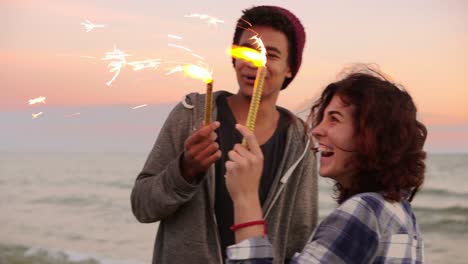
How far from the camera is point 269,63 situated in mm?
2904

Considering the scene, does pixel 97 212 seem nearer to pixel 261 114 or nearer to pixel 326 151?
pixel 261 114

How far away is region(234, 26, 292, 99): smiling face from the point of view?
2.89m

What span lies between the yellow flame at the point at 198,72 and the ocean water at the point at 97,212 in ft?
35.6

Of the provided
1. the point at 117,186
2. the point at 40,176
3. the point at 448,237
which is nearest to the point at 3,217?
the point at 117,186

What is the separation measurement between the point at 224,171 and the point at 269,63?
47 cm

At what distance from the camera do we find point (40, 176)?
27141 millimetres

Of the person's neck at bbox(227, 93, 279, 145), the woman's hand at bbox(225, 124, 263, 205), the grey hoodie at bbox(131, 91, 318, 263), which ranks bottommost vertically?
the grey hoodie at bbox(131, 91, 318, 263)

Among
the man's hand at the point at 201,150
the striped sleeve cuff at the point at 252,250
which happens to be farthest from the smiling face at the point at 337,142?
the man's hand at the point at 201,150

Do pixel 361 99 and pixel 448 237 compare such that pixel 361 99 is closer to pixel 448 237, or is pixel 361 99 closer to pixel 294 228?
pixel 294 228

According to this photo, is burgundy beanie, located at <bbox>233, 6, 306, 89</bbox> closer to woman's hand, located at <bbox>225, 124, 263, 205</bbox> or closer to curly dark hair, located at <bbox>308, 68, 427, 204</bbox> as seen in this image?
curly dark hair, located at <bbox>308, 68, 427, 204</bbox>

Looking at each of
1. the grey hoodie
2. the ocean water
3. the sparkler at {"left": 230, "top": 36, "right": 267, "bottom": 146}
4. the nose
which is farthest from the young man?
the ocean water

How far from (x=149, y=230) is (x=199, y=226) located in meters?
13.4

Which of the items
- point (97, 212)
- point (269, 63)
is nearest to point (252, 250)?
point (269, 63)

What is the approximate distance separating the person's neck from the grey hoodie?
79 mm
